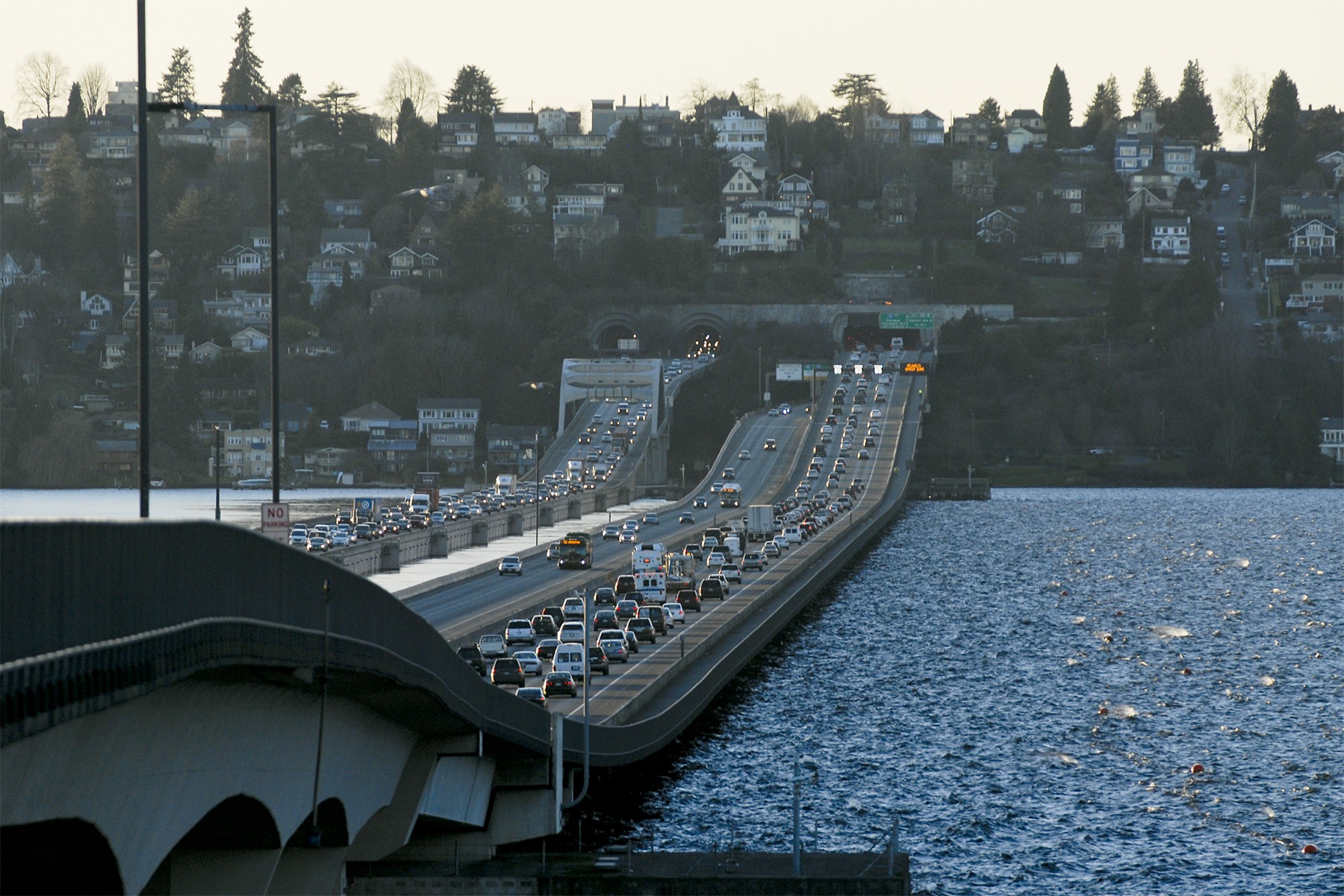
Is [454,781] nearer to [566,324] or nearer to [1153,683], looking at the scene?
[1153,683]

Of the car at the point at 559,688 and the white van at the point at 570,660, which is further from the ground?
the car at the point at 559,688

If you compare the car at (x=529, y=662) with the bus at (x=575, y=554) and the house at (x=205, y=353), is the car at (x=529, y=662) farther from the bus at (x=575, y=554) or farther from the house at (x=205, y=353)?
the house at (x=205, y=353)

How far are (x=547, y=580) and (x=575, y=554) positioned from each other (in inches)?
229

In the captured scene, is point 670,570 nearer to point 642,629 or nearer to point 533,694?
point 642,629

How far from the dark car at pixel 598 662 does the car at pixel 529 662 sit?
142cm

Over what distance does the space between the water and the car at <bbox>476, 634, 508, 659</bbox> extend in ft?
21.1

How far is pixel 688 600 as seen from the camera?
71.8 metres

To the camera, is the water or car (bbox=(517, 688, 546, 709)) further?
car (bbox=(517, 688, 546, 709))

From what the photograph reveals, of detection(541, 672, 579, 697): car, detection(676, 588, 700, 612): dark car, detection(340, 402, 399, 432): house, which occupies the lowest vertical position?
detection(340, 402, 399, 432): house

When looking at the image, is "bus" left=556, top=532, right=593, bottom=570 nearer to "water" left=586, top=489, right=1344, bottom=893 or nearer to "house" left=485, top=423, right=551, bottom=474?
"water" left=586, top=489, right=1344, bottom=893

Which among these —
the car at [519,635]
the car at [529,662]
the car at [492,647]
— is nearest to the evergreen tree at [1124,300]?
the car at [519,635]

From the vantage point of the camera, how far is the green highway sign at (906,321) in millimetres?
187625

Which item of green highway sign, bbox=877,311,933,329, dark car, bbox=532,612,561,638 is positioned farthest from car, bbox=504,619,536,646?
green highway sign, bbox=877,311,933,329

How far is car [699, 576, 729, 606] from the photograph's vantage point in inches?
2955
